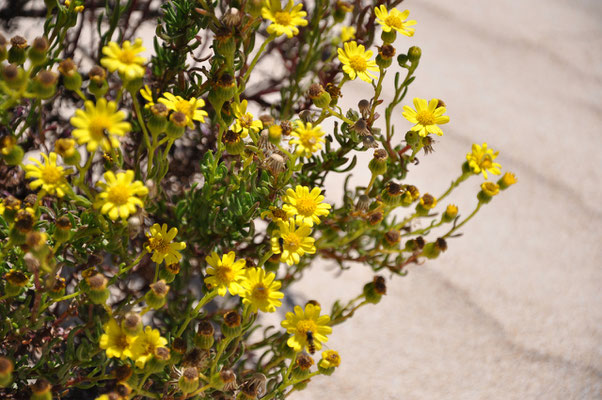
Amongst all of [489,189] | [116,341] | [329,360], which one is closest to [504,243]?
[489,189]

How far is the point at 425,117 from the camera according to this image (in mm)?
883

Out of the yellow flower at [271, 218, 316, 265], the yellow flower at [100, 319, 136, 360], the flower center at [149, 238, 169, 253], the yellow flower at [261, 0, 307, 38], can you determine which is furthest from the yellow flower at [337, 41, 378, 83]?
the yellow flower at [100, 319, 136, 360]

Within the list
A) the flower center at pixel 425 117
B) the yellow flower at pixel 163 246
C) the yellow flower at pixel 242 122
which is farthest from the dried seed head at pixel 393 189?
the yellow flower at pixel 163 246

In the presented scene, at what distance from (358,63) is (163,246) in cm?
39

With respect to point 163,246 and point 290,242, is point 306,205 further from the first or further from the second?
point 163,246

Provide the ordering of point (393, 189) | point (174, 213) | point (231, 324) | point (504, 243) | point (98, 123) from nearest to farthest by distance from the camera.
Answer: point (98, 123)
point (231, 324)
point (393, 189)
point (174, 213)
point (504, 243)

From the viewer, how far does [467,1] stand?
1836 mm

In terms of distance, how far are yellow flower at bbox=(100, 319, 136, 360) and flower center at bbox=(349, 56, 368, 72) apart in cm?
49

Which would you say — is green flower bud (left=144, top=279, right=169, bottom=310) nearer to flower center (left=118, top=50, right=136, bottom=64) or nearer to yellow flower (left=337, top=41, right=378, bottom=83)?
flower center (left=118, top=50, right=136, bottom=64)

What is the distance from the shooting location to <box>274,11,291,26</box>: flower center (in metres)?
0.73

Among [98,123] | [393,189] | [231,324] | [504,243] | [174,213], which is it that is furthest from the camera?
[504,243]

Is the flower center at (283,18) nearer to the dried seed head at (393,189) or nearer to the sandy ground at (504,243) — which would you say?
the dried seed head at (393,189)

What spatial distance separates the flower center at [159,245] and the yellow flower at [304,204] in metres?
0.16

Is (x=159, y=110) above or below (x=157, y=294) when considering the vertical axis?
above
